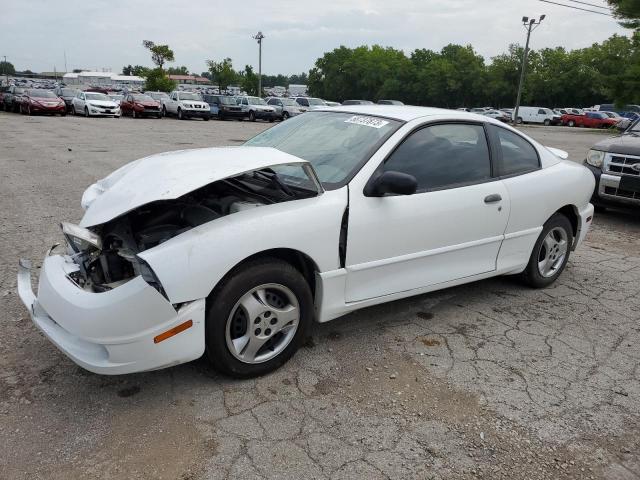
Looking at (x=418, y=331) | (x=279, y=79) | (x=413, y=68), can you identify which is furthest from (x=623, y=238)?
(x=279, y=79)

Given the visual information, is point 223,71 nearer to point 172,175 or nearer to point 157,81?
point 157,81

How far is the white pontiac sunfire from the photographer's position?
2682 millimetres

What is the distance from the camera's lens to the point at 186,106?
1199 inches

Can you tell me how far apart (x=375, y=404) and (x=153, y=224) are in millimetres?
1650

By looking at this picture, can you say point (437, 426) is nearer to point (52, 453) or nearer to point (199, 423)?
point (199, 423)

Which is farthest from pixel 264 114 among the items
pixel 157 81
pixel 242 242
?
pixel 242 242

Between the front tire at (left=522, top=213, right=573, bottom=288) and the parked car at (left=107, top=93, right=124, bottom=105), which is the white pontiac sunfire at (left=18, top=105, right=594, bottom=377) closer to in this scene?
the front tire at (left=522, top=213, right=573, bottom=288)

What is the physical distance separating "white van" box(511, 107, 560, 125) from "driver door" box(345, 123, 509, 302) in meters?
47.6

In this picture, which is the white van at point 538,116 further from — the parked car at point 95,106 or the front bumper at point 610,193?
the front bumper at point 610,193

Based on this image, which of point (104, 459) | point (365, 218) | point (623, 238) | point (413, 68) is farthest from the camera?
point (413, 68)

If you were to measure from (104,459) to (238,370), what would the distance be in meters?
0.82

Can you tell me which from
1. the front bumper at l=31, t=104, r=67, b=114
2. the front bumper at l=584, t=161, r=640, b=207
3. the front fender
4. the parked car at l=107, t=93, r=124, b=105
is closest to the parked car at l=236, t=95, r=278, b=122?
the parked car at l=107, t=93, r=124, b=105

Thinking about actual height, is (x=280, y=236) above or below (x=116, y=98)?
above

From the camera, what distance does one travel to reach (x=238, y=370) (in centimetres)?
299
